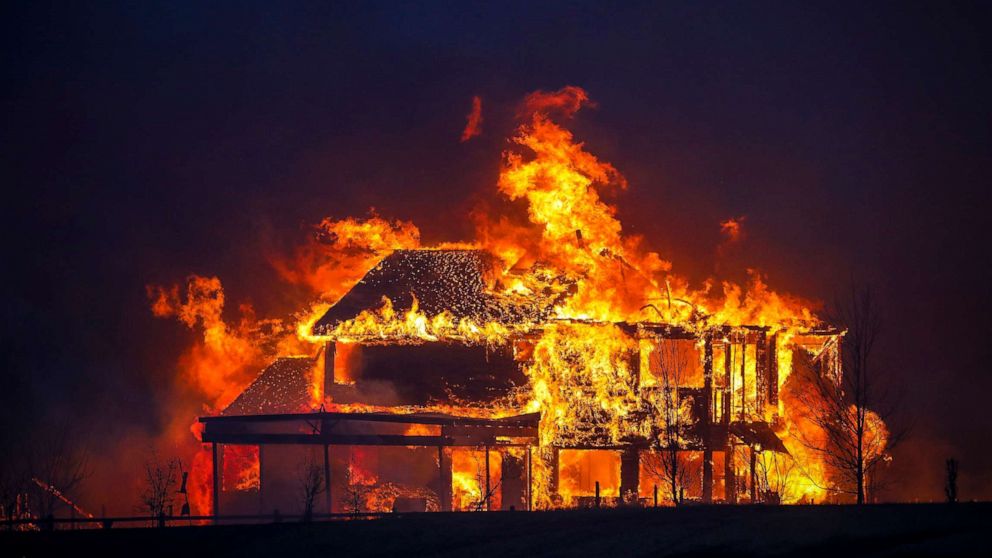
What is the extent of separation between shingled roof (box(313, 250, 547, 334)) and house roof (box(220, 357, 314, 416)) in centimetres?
334

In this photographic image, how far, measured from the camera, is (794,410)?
151 ft

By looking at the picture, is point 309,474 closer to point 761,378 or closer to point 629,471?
point 629,471

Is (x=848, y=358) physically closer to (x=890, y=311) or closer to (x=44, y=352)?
(x=890, y=311)

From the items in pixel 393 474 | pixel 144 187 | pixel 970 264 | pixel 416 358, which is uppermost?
pixel 144 187

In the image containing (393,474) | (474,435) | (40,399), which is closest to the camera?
(474,435)

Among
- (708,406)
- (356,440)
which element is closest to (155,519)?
(356,440)

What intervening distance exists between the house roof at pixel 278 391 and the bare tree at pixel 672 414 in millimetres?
13307

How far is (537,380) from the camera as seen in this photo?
139ft

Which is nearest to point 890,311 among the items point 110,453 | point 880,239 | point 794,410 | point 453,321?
point 880,239

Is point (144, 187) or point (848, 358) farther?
point (144, 187)

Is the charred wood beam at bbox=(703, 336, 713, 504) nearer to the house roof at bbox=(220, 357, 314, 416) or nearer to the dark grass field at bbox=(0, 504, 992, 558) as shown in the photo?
the dark grass field at bbox=(0, 504, 992, 558)

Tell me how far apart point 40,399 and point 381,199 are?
17457mm

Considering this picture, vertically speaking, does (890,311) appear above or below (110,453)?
above

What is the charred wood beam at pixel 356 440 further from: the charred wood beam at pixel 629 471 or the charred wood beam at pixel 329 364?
the charred wood beam at pixel 329 364
